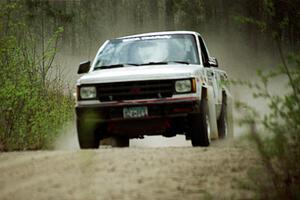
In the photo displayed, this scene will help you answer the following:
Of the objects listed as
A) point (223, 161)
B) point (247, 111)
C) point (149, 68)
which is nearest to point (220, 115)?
point (149, 68)

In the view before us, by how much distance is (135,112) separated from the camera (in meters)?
9.68

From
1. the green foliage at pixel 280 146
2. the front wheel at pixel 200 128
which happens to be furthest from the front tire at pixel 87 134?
the green foliage at pixel 280 146

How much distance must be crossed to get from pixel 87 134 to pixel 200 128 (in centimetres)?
148

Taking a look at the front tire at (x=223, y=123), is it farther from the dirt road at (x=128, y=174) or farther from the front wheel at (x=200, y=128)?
the dirt road at (x=128, y=174)

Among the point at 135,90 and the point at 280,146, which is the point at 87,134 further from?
the point at 280,146

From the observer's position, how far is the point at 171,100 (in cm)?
964

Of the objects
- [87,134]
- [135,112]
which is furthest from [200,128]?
[87,134]

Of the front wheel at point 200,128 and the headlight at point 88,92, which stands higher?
the headlight at point 88,92

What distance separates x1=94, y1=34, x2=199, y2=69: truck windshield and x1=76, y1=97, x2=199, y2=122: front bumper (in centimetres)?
101

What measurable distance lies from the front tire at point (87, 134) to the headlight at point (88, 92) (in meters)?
0.33

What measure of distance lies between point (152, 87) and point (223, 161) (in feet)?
9.65

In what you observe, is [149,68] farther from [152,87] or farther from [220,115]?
[220,115]

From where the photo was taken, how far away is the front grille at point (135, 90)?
9.72 m

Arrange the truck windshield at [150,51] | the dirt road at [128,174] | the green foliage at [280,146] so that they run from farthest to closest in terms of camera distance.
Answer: the truck windshield at [150,51], the dirt road at [128,174], the green foliage at [280,146]
